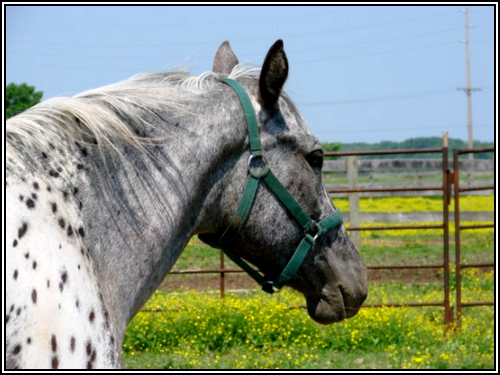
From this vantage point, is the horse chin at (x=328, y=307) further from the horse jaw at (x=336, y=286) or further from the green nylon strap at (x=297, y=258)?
the green nylon strap at (x=297, y=258)

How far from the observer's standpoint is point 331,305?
111 inches

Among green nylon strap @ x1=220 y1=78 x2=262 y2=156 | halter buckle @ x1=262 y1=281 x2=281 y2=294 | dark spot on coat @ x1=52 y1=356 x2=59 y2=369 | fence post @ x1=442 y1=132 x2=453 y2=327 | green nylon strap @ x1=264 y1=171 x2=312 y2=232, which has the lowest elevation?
fence post @ x1=442 y1=132 x2=453 y2=327

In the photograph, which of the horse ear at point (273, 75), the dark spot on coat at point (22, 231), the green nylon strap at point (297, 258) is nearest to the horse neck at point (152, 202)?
the horse ear at point (273, 75)

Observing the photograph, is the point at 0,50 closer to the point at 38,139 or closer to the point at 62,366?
the point at 38,139

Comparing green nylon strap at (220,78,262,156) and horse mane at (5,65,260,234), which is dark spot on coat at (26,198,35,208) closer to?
horse mane at (5,65,260,234)

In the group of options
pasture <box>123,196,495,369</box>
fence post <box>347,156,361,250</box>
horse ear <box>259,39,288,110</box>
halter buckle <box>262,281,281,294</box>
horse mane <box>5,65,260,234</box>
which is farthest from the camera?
fence post <box>347,156,361,250</box>

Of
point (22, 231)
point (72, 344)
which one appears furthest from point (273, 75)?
point (72, 344)

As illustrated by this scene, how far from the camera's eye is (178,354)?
654cm

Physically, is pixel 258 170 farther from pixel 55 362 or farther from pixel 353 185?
pixel 353 185

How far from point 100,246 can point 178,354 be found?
4.56 m

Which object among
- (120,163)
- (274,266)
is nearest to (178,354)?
(274,266)

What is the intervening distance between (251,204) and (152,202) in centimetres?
38

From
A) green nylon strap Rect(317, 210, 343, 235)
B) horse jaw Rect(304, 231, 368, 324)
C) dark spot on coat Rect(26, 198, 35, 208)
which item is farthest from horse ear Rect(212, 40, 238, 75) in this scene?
dark spot on coat Rect(26, 198, 35, 208)

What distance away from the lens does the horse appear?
193 cm
